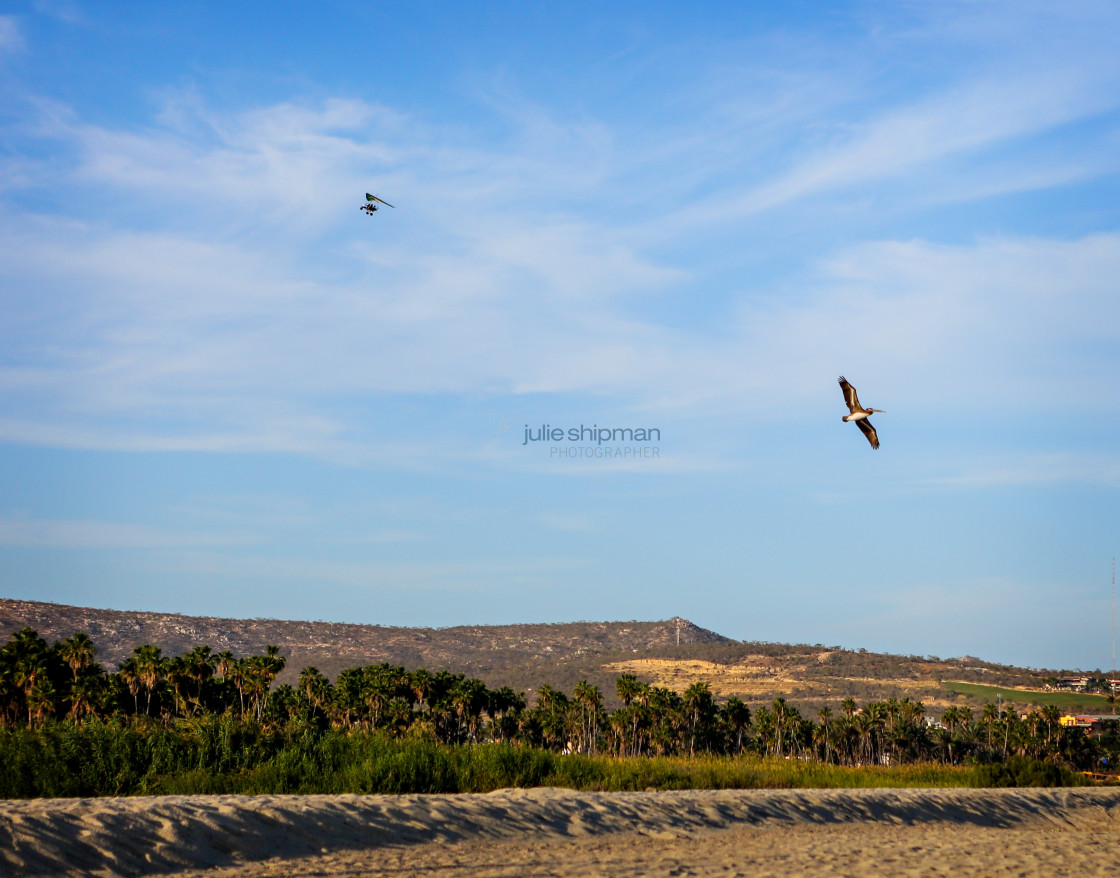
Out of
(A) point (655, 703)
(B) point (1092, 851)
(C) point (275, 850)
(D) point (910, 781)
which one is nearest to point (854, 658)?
(A) point (655, 703)

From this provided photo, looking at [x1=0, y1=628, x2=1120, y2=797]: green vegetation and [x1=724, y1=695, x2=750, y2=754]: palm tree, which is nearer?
[x1=0, y1=628, x2=1120, y2=797]: green vegetation

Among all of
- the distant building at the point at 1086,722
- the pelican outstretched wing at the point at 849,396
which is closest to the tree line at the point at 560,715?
the distant building at the point at 1086,722

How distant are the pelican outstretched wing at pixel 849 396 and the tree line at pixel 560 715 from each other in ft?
161

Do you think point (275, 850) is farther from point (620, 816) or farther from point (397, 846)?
point (620, 816)

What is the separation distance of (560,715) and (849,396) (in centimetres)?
6583

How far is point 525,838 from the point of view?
730 inches

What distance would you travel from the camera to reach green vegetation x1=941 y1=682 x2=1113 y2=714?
111938mm

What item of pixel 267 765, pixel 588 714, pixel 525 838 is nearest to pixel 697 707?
pixel 588 714

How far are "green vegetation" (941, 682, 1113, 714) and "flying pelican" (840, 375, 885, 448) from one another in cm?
10353

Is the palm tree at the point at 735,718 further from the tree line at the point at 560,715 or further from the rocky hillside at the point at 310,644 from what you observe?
the rocky hillside at the point at 310,644

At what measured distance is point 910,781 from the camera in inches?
1287

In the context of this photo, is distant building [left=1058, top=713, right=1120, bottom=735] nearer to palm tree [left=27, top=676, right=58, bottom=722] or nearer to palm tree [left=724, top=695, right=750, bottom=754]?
palm tree [left=724, top=695, right=750, bottom=754]

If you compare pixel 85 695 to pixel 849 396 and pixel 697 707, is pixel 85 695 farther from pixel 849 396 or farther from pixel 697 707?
pixel 849 396

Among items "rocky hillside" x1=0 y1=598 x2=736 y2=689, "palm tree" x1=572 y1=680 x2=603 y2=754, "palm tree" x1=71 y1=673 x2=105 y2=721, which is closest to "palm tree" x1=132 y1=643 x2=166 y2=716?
"palm tree" x1=71 y1=673 x2=105 y2=721
